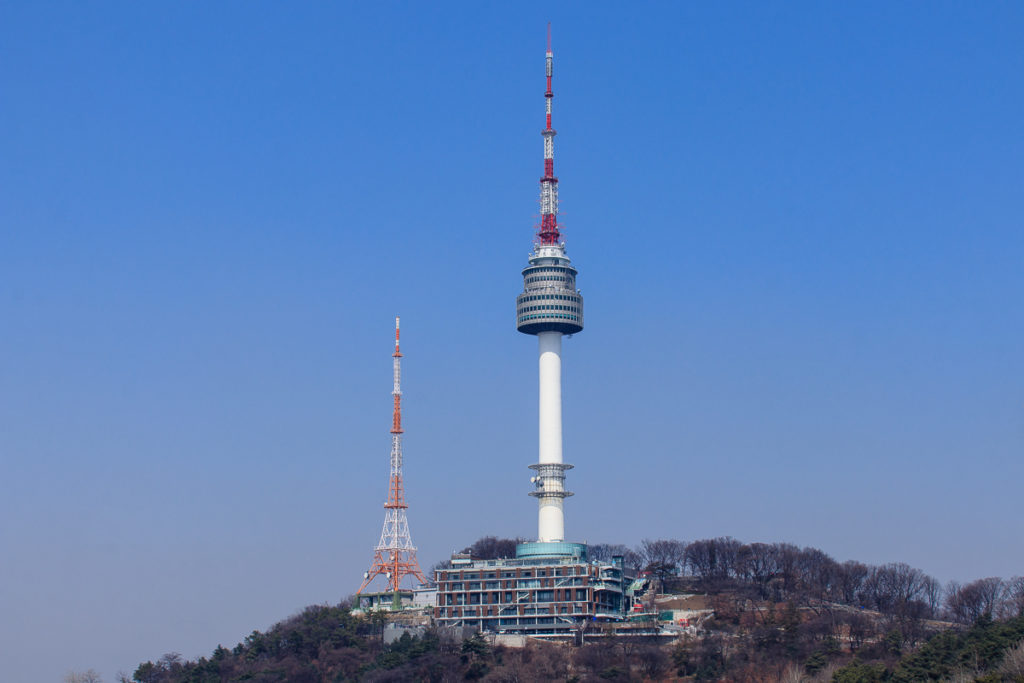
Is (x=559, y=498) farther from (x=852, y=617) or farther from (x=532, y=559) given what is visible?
(x=852, y=617)

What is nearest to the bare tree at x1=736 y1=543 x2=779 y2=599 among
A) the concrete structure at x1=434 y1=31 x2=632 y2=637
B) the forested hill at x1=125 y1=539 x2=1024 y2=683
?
the forested hill at x1=125 y1=539 x2=1024 y2=683

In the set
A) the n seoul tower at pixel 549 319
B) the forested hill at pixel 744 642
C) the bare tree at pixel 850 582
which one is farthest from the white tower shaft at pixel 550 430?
the bare tree at pixel 850 582

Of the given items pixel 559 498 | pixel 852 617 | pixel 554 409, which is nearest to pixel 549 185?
pixel 554 409

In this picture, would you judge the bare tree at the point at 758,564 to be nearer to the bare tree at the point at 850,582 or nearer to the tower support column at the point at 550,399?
the bare tree at the point at 850,582

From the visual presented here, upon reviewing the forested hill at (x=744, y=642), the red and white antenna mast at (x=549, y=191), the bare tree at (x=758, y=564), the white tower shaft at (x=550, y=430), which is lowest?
the forested hill at (x=744, y=642)

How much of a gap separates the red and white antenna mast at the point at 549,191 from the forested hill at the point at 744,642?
4668cm

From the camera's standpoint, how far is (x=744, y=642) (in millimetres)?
137500

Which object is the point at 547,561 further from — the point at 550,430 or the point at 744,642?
the point at 744,642

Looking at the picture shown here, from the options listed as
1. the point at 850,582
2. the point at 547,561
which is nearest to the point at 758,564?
the point at 850,582

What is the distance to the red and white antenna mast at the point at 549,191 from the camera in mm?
179500

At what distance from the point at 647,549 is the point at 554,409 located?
89.4 ft

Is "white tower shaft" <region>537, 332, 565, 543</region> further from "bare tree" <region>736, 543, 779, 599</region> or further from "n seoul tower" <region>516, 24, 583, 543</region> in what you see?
"bare tree" <region>736, 543, 779, 599</region>

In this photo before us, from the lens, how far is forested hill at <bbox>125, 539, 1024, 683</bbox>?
11656 cm

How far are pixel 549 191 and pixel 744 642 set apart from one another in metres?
69.7
